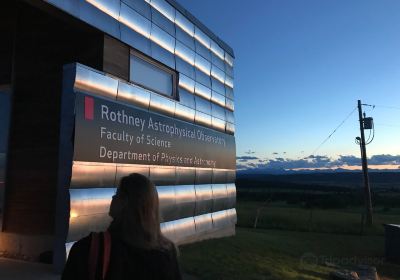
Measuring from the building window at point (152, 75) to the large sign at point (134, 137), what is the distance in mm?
693

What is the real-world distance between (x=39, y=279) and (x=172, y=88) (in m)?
5.64

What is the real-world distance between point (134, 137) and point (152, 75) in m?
1.87

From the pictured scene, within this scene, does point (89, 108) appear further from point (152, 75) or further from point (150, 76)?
point (152, 75)

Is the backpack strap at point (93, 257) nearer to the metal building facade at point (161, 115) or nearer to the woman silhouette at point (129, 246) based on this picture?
the woman silhouette at point (129, 246)

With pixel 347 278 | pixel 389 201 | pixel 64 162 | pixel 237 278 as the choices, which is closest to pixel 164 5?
→ pixel 64 162

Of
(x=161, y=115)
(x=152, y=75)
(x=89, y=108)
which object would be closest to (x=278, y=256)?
(x=161, y=115)

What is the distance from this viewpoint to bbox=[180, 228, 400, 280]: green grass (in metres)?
9.41

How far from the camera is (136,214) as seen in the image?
248cm

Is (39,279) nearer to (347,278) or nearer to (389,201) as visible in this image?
(347,278)

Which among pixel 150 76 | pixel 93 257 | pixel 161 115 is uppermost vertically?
pixel 150 76

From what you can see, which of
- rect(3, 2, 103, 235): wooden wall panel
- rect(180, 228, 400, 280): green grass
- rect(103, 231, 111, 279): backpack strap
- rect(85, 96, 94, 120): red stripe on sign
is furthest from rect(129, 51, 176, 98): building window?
rect(103, 231, 111, 279): backpack strap

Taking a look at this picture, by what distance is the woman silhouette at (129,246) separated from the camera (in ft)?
7.73

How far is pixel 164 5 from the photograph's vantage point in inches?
410

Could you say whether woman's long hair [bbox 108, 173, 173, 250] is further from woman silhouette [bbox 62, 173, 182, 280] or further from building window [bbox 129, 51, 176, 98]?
building window [bbox 129, 51, 176, 98]
